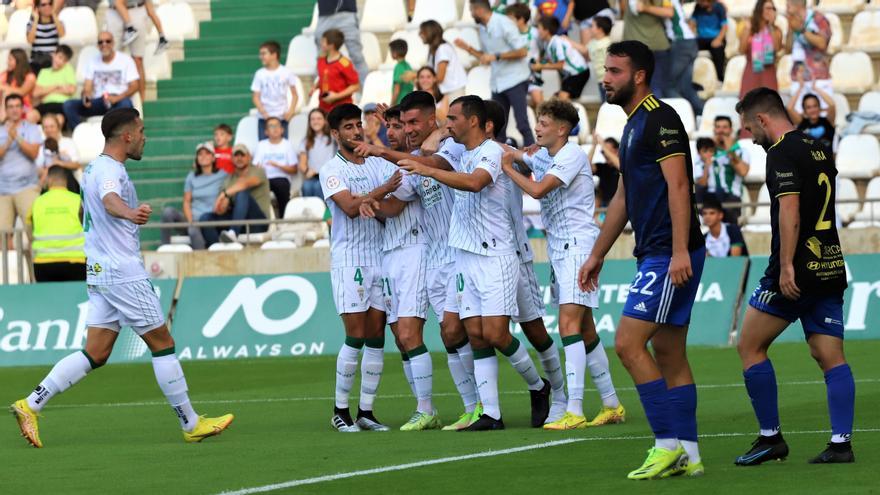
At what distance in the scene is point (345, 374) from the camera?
516 inches

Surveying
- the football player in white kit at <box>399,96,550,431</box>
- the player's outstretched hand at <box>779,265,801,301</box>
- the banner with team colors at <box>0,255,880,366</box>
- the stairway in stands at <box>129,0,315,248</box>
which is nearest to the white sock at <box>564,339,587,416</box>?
the football player in white kit at <box>399,96,550,431</box>

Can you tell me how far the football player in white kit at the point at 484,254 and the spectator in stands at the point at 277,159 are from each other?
1230 centimetres

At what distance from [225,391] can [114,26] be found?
500 inches

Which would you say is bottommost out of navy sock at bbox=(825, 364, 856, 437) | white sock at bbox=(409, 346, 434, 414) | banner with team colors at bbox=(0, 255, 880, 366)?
banner with team colors at bbox=(0, 255, 880, 366)

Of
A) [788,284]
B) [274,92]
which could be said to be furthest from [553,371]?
[274,92]

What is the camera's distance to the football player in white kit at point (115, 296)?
484 inches

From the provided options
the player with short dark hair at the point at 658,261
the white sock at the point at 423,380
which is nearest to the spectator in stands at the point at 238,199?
the white sock at the point at 423,380

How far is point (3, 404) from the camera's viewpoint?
16.5 m

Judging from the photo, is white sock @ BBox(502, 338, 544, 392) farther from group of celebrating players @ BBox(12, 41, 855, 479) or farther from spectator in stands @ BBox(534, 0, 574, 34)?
spectator in stands @ BBox(534, 0, 574, 34)

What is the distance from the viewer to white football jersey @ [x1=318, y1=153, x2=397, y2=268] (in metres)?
13.1

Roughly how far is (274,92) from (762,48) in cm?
735

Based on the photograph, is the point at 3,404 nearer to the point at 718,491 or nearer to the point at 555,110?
the point at 555,110

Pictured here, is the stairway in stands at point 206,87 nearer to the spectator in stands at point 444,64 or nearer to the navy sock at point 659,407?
the spectator in stands at point 444,64

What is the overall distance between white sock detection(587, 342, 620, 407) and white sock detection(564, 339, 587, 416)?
18cm
